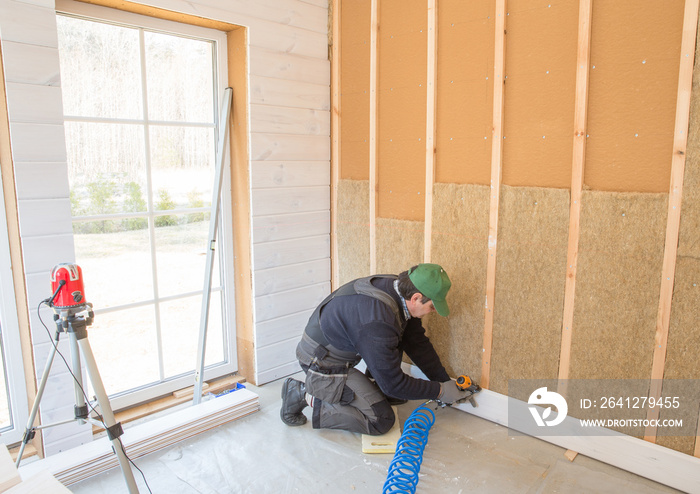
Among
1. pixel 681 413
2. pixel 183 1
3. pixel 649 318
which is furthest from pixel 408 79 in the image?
pixel 681 413

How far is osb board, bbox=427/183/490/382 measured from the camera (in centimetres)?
263

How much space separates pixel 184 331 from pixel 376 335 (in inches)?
49.8

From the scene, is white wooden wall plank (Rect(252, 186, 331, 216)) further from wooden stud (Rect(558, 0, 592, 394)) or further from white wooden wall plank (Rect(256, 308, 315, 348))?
wooden stud (Rect(558, 0, 592, 394))

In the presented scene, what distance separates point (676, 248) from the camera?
2.03 m

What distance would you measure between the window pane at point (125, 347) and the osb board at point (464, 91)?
1832 mm

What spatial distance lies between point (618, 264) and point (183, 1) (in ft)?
8.00

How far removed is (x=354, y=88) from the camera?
314cm

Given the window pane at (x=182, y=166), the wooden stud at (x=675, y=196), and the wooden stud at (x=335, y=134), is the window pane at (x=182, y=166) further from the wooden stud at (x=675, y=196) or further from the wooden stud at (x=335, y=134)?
the wooden stud at (x=675, y=196)

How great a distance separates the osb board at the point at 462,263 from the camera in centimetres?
263

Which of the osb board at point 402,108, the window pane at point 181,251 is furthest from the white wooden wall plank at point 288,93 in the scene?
the window pane at point 181,251

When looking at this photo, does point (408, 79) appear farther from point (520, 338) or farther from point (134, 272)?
point (134, 272)

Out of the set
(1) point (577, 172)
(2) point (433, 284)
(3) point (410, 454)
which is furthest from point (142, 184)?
(1) point (577, 172)

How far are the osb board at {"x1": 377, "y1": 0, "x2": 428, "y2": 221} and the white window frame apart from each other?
194 centimetres

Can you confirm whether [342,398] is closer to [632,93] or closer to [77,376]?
[77,376]
